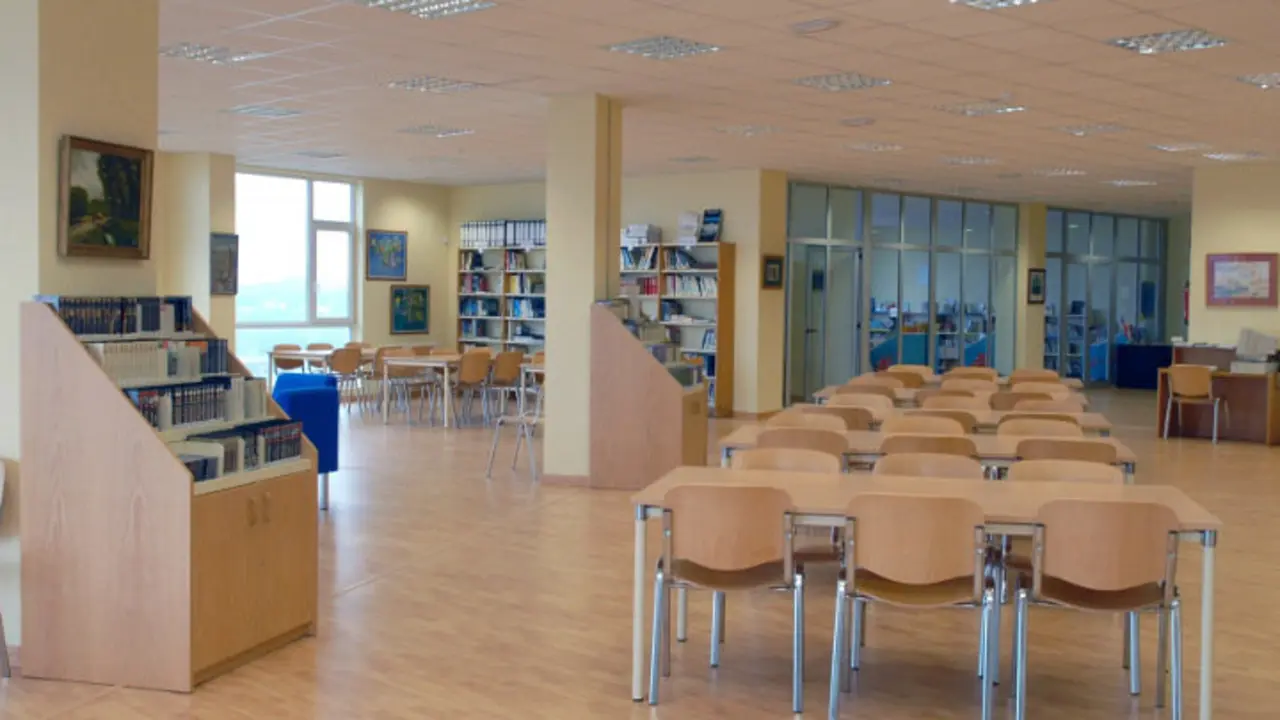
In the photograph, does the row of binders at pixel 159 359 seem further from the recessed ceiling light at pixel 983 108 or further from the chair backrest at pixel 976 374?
the chair backrest at pixel 976 374

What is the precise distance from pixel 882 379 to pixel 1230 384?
15.7 feet

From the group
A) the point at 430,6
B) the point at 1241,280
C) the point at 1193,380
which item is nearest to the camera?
the point at 430,6

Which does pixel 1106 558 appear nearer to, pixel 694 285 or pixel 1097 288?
pixel 694 285

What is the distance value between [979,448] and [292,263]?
1214 cm

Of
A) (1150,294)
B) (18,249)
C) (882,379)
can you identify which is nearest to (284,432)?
(18,249)

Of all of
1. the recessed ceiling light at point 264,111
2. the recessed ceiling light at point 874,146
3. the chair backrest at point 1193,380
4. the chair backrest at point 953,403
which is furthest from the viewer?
the chair backrest at point 1193,380

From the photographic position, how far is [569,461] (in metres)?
9.91

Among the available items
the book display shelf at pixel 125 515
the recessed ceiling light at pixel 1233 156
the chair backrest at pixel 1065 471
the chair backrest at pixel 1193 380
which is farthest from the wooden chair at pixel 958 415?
the recessed ceiling light at pixel 1233 156

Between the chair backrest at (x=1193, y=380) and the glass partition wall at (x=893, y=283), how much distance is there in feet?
16.4

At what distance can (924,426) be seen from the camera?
6727 mm

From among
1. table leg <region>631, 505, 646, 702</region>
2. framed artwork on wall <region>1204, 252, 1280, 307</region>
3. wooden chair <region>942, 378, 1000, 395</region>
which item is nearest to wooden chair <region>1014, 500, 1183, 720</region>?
table leg <region>631, 505, 646, 702</region>

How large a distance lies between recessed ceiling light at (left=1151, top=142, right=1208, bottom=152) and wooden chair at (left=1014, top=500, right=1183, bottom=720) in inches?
374

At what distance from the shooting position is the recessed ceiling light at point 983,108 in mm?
10125

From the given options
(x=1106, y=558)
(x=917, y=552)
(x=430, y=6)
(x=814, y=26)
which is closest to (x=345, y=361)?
(x=430, y=6)
